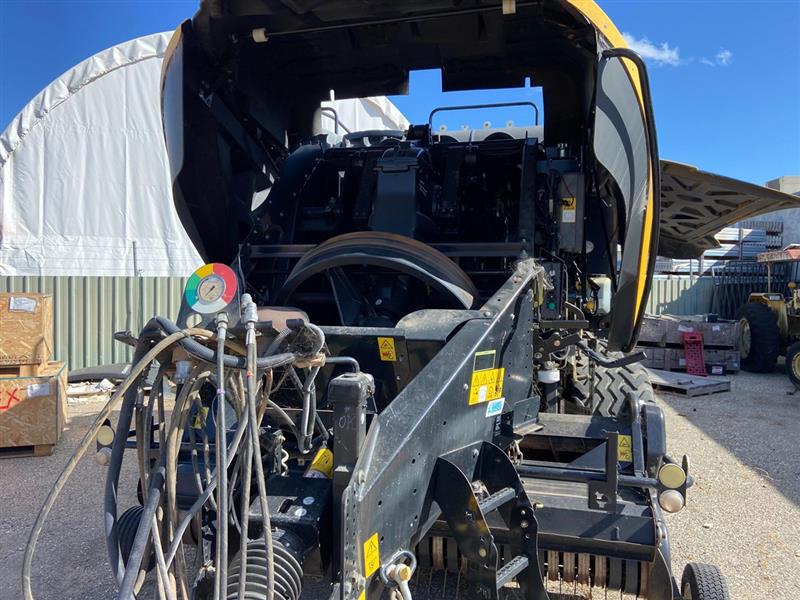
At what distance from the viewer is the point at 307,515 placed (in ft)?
5.66

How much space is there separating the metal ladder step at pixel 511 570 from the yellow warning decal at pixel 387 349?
2.79 ft

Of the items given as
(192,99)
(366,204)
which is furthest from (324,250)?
(192,99)

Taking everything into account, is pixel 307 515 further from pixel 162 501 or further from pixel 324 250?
pixel 324 250

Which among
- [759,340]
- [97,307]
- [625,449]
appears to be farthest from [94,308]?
[759,340]

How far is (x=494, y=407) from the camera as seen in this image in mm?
2416

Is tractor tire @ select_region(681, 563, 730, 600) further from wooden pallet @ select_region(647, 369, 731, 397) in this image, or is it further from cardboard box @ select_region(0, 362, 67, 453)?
wooden pallet @ select_region(647, 369, 731, 397)

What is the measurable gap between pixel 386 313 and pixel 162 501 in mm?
1682

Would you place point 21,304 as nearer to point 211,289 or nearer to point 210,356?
point 211,289

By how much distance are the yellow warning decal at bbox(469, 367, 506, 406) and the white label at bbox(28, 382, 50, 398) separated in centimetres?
481

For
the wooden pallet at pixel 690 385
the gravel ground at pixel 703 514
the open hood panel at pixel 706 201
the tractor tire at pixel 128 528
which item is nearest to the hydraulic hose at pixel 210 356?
the tractor tire at pixel 128 528

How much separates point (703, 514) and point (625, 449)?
1.92m

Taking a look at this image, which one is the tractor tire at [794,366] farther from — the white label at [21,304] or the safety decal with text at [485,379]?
the white label at [21,304]

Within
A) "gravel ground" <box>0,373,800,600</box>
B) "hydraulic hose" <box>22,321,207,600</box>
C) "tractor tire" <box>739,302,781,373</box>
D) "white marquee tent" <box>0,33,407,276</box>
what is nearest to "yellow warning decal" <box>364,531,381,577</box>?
"hydraulic hose" <box>22,321,207,600</box>

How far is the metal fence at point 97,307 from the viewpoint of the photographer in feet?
29.9
